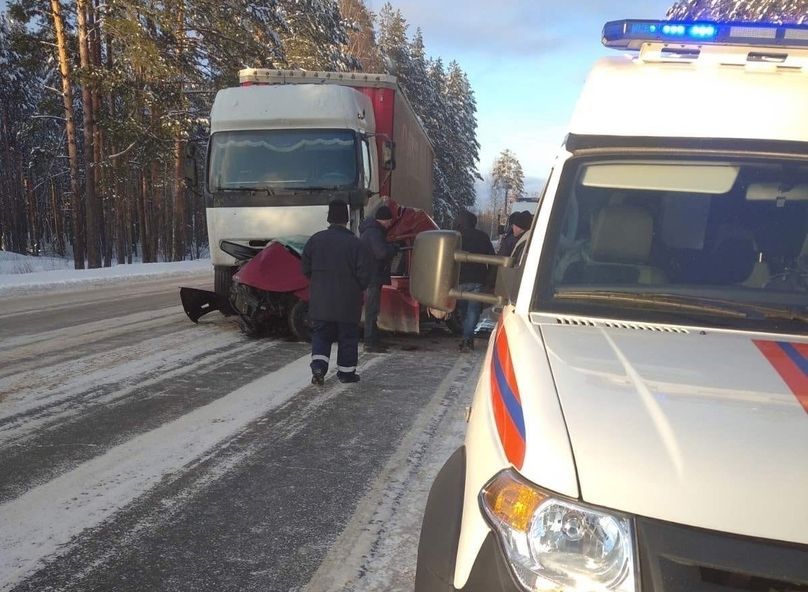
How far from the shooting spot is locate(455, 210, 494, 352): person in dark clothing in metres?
8.73

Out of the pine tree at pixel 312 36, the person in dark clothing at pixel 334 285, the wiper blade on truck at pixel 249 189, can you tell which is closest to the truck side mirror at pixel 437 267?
the person in dark clothing at pixel 334 285

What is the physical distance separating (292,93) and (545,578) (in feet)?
30.8

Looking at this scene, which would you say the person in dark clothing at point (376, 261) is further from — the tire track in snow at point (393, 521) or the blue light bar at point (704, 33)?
the blue light bar at point (704, 33)

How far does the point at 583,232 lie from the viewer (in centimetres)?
265

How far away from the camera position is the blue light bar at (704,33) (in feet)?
9.07

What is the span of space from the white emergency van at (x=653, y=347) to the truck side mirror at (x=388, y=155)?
7.60m

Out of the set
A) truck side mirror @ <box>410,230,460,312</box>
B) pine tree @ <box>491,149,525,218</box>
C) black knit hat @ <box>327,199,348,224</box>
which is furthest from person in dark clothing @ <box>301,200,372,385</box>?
pine tree @ <box>491,149,525,218</box>

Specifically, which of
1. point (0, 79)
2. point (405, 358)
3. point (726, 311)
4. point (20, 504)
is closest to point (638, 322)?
point (726, 311)

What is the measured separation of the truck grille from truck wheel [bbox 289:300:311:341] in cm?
751

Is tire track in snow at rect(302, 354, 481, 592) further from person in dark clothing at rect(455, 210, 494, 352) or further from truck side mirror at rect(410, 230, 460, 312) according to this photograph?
person in dark clothing at rect(455, 210, 494, 352)

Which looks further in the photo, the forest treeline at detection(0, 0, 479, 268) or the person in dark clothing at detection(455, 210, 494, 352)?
the forest treeline at detection(0, 0, 479, 268)

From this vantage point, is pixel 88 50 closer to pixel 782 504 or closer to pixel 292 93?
pixel 292 93

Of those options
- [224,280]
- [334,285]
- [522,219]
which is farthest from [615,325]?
[224,280]

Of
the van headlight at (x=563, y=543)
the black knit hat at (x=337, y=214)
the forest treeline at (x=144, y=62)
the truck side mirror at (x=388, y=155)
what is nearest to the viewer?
the van headlight at (x=563, y=543)
